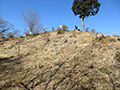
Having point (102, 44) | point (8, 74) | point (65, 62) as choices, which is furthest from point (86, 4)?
point (8, 74)

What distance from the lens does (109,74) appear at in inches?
146

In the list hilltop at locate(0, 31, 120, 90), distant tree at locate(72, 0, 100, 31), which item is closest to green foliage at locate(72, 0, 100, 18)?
distant tree at locate(72, 0, 100, 31)

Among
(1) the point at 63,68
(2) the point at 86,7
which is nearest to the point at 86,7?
(2) the point at 86,7

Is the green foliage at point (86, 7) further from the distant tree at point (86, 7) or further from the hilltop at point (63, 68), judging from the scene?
the hilltop at point (63, 68)

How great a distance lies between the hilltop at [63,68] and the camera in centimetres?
332

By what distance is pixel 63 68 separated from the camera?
14.1 feet

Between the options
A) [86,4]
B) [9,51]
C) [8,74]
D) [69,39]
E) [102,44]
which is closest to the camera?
[8,74]

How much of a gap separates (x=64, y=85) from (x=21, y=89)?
5.27 feet

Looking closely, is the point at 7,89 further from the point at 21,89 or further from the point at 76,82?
the point at 76,82

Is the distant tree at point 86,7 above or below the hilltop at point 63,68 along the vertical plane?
above

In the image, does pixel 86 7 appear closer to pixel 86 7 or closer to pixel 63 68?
pixel 86 7

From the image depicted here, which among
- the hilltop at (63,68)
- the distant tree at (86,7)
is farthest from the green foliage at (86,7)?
the hilltop at (63,68)

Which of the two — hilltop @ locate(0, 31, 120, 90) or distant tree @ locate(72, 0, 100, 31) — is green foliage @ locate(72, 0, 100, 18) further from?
hilltop @ locate(0, 31, 120, 90)

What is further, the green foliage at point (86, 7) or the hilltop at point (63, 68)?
the green foliage at point (86, 7)
